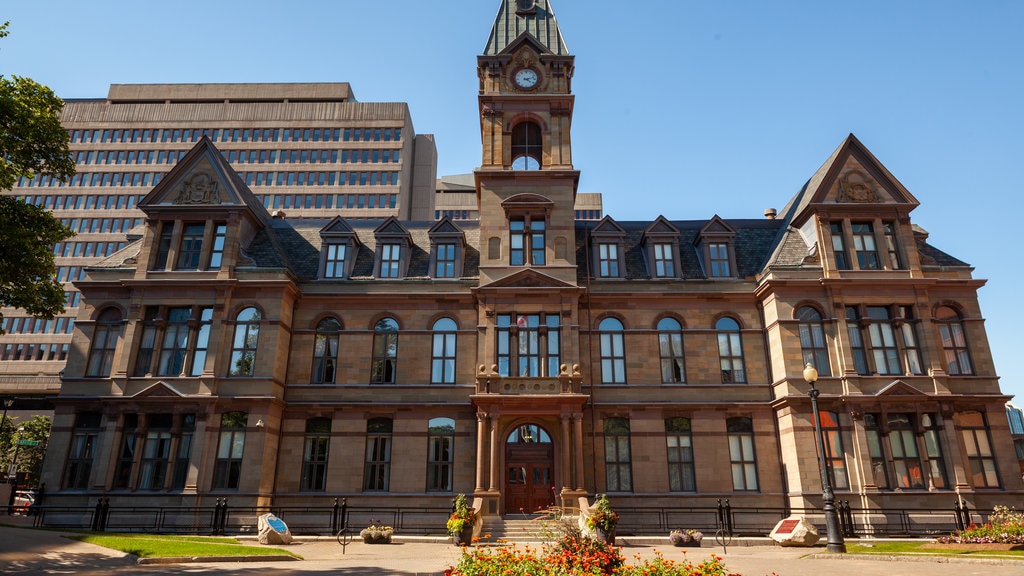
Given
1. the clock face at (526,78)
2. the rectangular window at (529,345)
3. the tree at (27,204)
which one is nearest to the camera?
the tree at (27,204)

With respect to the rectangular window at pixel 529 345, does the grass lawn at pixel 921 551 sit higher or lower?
lower

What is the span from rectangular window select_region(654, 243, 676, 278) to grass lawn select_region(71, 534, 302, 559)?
21395 mm

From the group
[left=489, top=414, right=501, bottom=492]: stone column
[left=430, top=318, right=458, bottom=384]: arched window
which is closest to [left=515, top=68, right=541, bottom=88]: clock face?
[left=430, top=318, right=458, bottom=384]: arched window

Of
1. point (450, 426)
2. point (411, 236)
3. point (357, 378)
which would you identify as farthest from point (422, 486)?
point (411, 236)

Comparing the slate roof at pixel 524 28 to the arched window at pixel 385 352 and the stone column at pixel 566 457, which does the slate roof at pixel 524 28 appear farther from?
the stone column at pixel 566 457

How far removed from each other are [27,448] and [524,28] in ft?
156

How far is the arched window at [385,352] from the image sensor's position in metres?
30.1

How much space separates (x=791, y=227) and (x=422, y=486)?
22.7 m

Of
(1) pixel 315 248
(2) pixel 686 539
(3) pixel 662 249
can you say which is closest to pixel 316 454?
(1) pixel 315 248

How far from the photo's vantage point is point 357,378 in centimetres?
2989

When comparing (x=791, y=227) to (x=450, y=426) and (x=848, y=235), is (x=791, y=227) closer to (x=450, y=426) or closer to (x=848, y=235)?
(x=848, y=235)

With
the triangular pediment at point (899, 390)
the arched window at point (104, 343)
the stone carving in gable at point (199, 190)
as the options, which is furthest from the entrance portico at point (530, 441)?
the arched window at point (104, 343)

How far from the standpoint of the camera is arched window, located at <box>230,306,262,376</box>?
28.8 metres

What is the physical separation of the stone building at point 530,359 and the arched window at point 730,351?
0.30 feet
